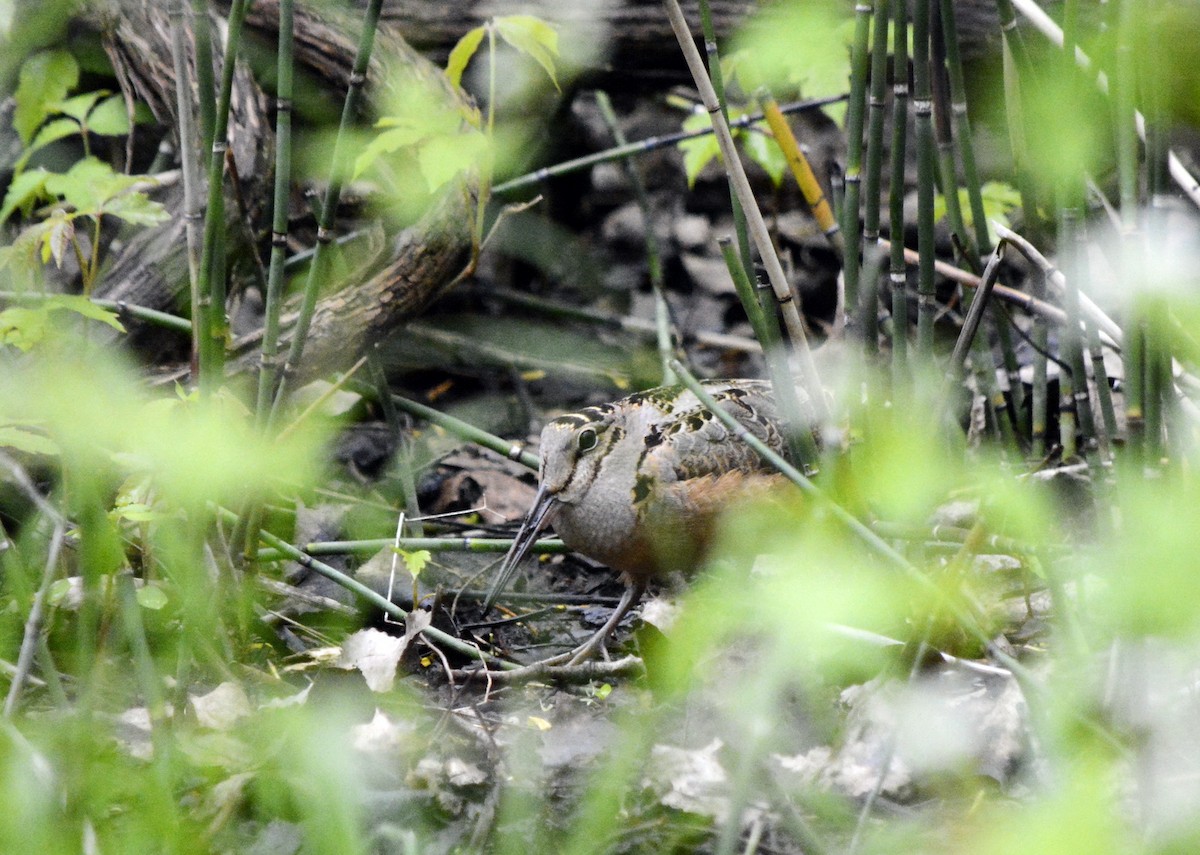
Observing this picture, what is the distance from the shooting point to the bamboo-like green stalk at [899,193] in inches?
89.7

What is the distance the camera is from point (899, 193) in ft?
8.13

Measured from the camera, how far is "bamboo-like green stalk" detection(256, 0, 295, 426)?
2.17 m

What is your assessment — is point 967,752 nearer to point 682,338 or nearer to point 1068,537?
point 1068,537

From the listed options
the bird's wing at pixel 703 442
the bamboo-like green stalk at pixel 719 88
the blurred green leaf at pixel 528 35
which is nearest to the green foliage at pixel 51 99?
the blurred green leaf at pixel 528 35

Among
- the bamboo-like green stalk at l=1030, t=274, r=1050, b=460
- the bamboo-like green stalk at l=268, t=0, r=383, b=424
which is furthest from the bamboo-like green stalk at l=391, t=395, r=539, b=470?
the bamboo-like green stalk at l=1030, t=274, r=1050, b=460

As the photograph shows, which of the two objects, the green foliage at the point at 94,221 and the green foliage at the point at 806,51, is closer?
the green foliage at the point at 94,221

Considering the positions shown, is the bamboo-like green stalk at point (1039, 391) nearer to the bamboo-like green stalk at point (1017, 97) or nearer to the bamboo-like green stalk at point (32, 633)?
the bamboo-like green stalk at point (1017, 97)

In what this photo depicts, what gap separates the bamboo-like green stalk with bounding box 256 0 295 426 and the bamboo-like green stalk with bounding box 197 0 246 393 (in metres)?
0.08

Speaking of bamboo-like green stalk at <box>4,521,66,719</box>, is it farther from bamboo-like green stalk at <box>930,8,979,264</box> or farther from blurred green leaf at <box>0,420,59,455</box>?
bamboo-like green stalk at <box>930,8,979,264</box>

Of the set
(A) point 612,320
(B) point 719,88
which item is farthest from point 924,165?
(A) point 612,320

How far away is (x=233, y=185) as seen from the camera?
10.5ft

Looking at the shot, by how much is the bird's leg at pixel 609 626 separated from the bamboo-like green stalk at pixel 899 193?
2.56ft

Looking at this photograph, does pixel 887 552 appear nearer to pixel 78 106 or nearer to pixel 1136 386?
pixel 1136 386

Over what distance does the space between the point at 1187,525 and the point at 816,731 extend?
48.4 inches
